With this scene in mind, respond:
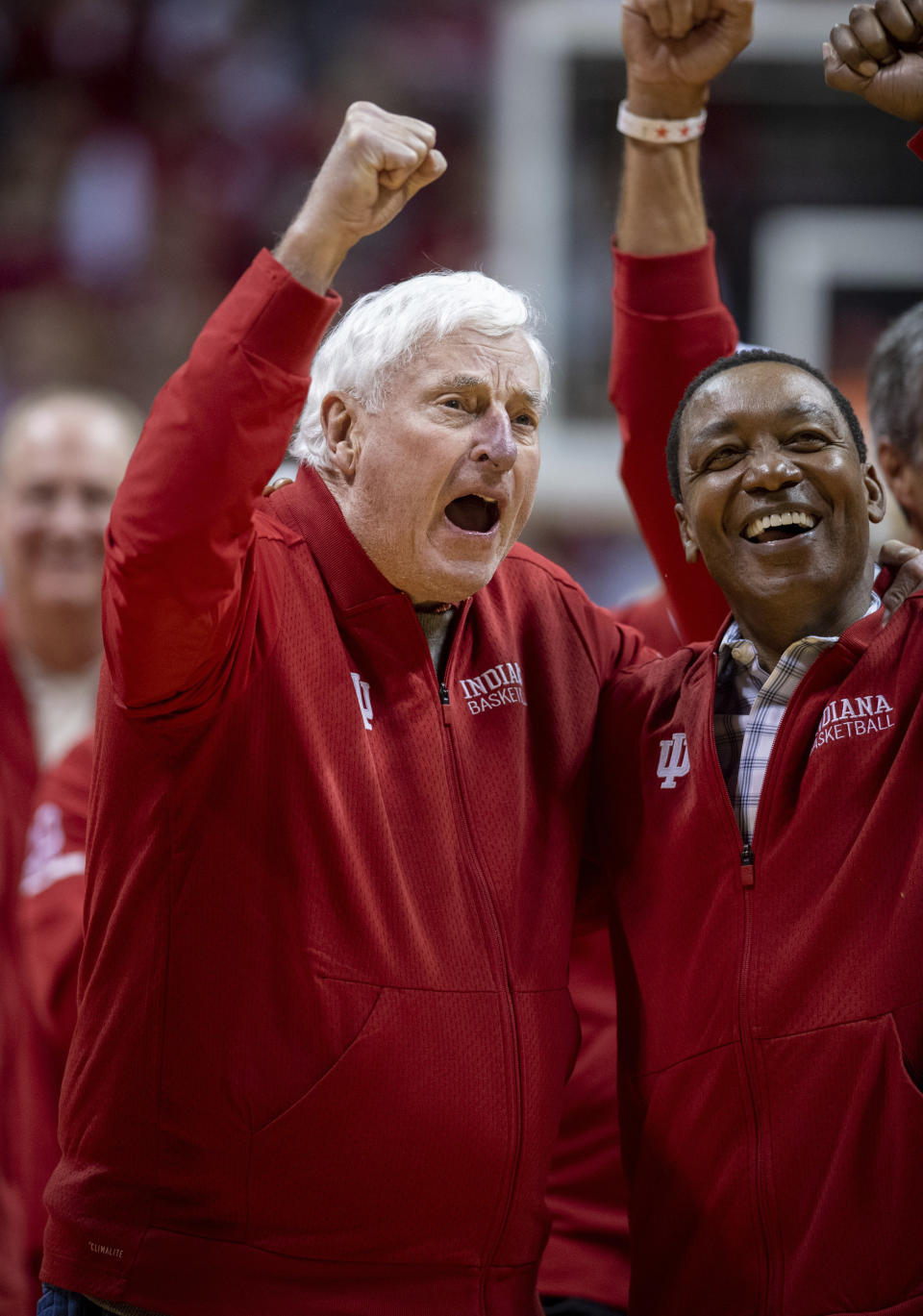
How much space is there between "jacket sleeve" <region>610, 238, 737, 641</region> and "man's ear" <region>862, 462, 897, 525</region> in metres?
0.39

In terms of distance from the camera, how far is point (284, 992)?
6.84ft

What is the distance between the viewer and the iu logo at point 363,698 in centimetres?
223

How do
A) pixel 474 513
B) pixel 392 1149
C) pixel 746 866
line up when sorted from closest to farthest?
pixel 392 1149
pixel 746 866
pixel 474 513

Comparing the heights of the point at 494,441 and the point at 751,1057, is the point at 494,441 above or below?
above

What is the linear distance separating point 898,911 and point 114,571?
1.11 m

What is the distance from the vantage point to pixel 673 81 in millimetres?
2752

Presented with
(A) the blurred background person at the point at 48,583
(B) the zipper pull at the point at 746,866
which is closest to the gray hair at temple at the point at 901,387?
(B) the zipper pull at the point at 746,866

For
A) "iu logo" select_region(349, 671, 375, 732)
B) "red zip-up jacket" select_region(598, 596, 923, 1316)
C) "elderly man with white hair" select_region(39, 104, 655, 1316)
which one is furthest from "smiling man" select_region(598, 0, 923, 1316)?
"iu logo" select_region(349, 671, 375, 732)

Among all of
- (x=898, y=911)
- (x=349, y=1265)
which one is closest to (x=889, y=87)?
(x=898, y=911)

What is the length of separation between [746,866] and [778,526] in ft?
1.67

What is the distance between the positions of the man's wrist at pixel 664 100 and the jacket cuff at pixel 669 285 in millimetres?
250

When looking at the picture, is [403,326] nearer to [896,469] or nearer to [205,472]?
[205,472]

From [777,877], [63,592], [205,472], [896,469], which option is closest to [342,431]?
[205,472]

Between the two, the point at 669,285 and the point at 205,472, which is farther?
the point at 669,285
